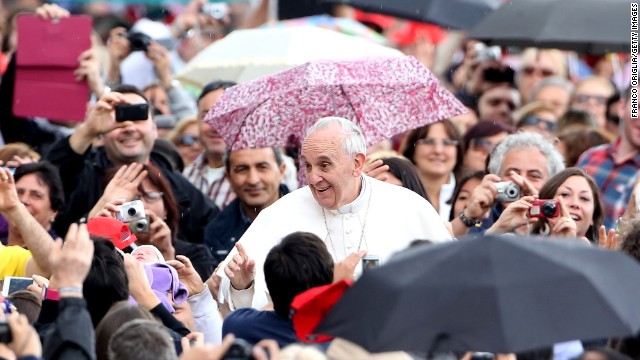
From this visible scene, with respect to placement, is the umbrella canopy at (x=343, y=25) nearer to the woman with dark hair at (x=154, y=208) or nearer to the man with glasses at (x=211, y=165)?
the man with glasses at (x=211, y=165)

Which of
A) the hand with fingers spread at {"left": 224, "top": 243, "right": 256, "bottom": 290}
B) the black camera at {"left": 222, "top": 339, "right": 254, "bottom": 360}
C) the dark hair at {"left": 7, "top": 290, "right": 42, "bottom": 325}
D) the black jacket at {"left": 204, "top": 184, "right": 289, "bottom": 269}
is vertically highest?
the black camera at {"left": 222, "top": 339, "right": 254, "bottom": 360}

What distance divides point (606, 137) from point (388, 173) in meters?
3.40

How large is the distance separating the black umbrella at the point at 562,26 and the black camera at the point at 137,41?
2.53 m

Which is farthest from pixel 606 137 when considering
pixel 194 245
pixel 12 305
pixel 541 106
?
pixel 12 305

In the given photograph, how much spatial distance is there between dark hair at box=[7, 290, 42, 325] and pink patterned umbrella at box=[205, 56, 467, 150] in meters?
2.49

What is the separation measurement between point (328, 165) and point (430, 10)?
220 inches

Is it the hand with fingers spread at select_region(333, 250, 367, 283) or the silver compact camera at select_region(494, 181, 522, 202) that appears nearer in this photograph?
the hand with fingers spread at select_region(333, 250, 367, 283)

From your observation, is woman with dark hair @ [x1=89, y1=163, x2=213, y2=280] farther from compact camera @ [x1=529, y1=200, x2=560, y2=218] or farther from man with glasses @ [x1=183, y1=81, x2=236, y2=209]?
compact camera @ [x1=529, y1=200, x2=560, y2=218]

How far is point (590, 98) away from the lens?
47.0 feet

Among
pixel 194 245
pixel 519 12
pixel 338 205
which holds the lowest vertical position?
pixel 194 245

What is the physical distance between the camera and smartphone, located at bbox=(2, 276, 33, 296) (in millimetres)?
7500

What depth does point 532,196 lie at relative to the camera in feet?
27.5

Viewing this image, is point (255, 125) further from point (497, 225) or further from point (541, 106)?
point (541, 106)

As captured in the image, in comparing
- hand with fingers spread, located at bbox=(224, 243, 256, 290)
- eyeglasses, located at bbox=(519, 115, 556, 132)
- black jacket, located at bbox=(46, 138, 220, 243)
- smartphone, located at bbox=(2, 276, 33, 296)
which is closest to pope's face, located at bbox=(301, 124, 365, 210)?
hand with fingers spread, located at bbox=(224, 243, 256, 290)
